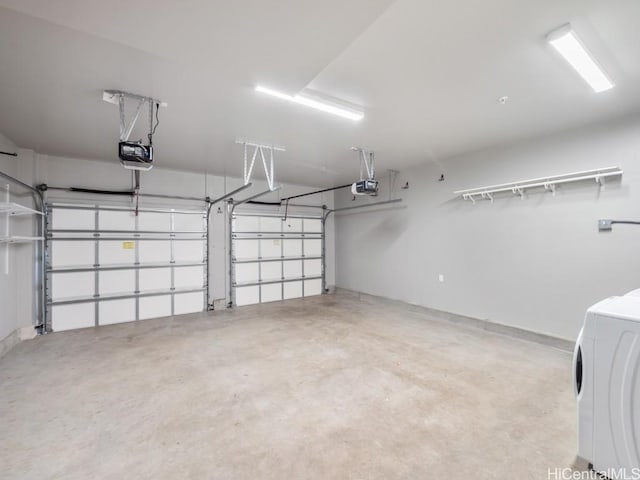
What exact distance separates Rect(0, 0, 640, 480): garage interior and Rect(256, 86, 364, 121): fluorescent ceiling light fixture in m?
0.05

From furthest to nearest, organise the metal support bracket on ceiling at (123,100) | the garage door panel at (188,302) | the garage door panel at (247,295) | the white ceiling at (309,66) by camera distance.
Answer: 1. the garage door panel at (247,295)
2. the garage door panel at (188,302)
3. the metal support bracket on ceiling at (123,100)
4. the white ceiling at (309,66)

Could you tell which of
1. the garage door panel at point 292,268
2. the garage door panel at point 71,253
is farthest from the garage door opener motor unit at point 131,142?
the garage door panel at point 292,268

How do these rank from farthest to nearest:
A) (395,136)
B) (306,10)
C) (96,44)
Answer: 1. (395,136)
2. (96,44)
3. (306,10)

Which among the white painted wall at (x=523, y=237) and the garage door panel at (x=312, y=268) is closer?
the white painted wall at (x=523, y=237)

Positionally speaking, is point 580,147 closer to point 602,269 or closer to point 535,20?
point 602,269

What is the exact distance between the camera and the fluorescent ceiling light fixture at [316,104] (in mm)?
2553

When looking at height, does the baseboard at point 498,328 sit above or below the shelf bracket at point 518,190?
below

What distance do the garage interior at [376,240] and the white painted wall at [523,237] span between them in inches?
1.2

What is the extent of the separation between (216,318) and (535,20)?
219 inches

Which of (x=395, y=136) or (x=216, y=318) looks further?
(x=216, y=318)

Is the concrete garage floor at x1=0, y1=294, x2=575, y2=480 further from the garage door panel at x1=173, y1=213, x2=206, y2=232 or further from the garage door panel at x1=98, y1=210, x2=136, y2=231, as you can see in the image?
the garage door panel at x1=173, y1=213, x2=206, y2=232

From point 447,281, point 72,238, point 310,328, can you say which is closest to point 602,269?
point 447,281

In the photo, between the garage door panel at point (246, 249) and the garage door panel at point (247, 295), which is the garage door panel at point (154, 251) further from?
the garage door panel at point (247, 295)

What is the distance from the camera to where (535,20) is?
1729mm
